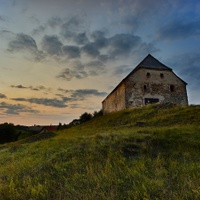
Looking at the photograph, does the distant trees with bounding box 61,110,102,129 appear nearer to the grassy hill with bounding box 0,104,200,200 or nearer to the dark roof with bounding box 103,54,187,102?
the dark roof with bounding box 103,54,187,102

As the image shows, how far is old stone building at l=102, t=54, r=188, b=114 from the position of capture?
2709cm

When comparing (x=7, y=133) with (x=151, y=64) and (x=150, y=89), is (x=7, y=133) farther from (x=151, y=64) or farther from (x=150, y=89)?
(x=151, y=64)

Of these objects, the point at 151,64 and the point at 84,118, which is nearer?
the point at 151,64

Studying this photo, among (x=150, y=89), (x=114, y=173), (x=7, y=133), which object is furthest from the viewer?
(x=7, y=133)

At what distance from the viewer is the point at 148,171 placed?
4992 mm

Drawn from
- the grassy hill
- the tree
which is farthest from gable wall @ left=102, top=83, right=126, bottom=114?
the grassy hill

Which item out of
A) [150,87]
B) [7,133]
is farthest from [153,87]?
[7,133]

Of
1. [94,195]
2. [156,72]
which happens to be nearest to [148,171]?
[94,195]

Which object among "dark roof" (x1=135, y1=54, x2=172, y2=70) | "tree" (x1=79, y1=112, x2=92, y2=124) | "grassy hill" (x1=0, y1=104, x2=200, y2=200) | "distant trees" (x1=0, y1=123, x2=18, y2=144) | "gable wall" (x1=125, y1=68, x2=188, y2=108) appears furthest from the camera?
"tree" (x1=79, y1=112, x2=92, y2=124)

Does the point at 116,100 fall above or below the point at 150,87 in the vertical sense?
below

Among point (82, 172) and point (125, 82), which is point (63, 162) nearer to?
point (82, 172)

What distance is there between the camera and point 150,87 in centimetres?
2777

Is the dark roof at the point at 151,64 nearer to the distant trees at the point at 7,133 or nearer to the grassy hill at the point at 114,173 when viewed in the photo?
the grassy hill at the point at 114,173

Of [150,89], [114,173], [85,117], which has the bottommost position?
[114,173]
